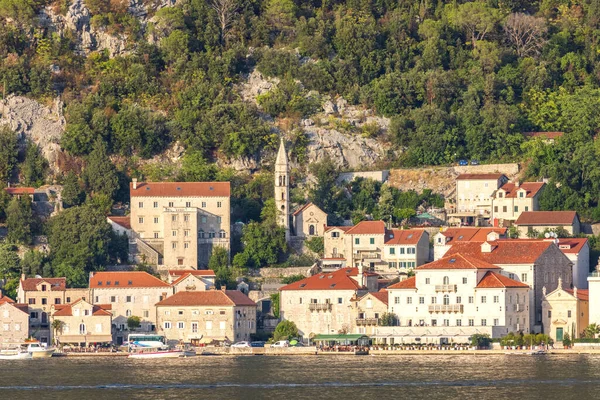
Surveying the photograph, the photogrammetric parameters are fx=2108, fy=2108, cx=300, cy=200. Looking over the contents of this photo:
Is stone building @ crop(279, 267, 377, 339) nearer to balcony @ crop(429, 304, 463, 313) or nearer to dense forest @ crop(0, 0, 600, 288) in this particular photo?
balcony @ crop(429, 304, 463, 313)

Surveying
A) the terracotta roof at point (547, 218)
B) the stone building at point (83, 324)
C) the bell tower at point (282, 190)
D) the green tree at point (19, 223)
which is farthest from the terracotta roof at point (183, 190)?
the terracotta roof at point (547, 218)

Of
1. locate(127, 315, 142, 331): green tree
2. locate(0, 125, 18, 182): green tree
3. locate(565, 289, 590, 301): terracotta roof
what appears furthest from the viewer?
locate(0, 125, 18, 182): green tree

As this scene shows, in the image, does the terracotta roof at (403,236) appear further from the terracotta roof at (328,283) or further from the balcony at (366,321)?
the balcony at (366,321)

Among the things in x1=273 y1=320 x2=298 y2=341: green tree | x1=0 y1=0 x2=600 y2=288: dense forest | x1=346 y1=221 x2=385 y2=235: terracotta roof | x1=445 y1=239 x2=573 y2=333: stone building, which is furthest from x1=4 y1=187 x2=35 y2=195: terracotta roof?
x1=445 y1=239 x2=573 y2=333: stone building

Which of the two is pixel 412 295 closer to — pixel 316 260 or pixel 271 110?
pixel 316 260

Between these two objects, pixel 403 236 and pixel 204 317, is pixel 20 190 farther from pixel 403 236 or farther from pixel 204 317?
pixel 403 236

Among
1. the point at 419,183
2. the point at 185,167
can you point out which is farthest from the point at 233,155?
the point at 419,183

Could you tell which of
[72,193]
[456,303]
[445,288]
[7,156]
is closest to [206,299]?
[445,288]
